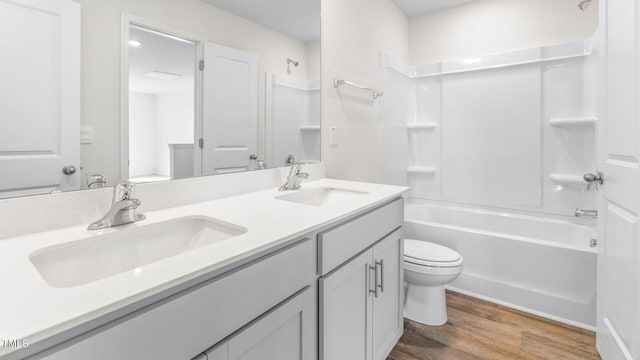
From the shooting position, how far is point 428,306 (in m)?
1.94

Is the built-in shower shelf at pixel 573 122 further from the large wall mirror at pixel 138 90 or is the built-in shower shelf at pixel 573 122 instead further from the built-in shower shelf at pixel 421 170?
the large wall mirror at pixel 138 90

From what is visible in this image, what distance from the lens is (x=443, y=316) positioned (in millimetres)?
1944

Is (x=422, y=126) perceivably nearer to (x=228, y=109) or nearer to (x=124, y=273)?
(x=228, y=109)

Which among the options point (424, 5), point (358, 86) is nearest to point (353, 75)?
point (358, 86)

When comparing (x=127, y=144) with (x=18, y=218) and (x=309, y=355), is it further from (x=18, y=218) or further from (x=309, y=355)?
(x=309, y=355)

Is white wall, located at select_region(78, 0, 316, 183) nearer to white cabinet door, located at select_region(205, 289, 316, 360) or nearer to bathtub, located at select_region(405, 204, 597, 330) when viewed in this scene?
white cabinet door, located at select_region(205, 289, 316, 360)

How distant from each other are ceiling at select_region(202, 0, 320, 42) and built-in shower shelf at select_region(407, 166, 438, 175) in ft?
5.80

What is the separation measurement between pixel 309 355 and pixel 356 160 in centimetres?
155

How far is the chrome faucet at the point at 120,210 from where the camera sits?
0.90m

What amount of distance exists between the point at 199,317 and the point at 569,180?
112 inches

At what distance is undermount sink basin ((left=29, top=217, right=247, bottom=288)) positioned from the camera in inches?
29.5

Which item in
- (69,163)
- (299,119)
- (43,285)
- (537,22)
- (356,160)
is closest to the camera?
(43,285)

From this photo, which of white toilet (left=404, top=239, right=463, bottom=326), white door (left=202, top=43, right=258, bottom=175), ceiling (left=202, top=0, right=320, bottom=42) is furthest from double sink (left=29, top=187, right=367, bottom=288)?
white toilet (left=404, top=239, right=463, bottom=326)

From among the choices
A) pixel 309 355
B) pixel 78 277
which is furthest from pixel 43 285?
pixel 309 355
